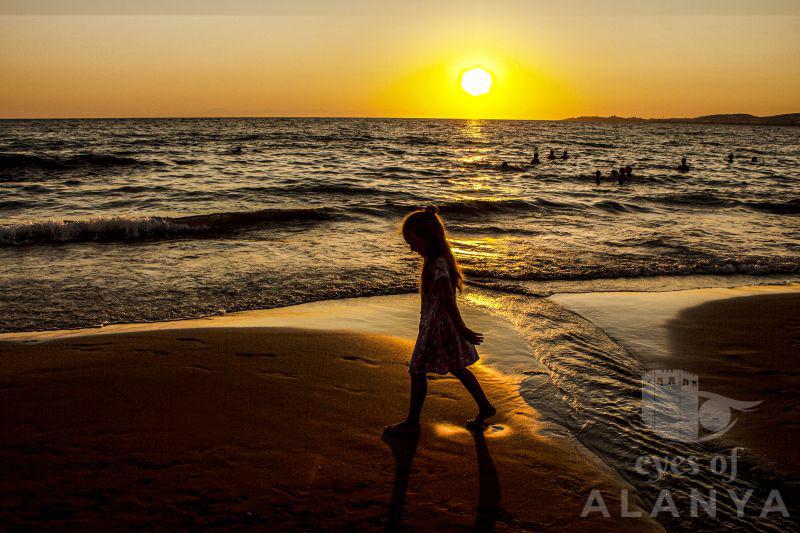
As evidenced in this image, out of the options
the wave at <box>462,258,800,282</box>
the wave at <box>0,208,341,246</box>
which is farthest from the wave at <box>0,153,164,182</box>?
the wave at <box>462,258,800,282</box>

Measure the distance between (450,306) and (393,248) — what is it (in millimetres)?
7815

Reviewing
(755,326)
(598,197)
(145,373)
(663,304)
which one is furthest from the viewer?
(598,197)

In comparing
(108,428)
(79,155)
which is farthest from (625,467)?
(79,155)

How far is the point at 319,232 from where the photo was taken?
13.8 metres

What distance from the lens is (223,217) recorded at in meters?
15.6

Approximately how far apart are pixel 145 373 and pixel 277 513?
253 centimetres

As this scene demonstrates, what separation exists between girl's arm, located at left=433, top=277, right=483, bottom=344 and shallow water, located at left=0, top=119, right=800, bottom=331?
427 cm

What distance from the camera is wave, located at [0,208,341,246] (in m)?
12.1

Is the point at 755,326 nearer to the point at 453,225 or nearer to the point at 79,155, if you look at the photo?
the point at 453,225

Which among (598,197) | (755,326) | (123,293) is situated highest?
(598,197)

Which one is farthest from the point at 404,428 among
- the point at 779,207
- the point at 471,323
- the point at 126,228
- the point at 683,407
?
the point at 779,207

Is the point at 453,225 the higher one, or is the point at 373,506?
the point at 453,225

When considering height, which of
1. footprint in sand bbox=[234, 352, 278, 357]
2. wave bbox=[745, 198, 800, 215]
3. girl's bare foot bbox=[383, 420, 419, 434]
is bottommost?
footprint in sand bbox=[234, 352, 278, 357]

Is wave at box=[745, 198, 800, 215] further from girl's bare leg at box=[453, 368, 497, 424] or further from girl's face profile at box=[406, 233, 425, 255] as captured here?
girl's face profile at box=[406, 233, 425, 255]
